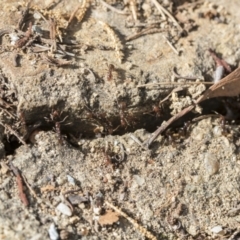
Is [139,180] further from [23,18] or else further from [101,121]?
[23,18]

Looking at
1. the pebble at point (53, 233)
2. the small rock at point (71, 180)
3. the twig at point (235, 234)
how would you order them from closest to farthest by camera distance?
the pebble at point (53, 233) < the small rock at point (71, 180) < the twig at point (235, 234)

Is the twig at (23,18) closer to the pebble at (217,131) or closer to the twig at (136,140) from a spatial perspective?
the twig at (136,140)

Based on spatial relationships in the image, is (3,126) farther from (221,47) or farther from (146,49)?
(221,47)

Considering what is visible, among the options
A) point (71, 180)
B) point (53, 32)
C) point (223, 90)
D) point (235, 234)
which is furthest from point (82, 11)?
point (235, 234)

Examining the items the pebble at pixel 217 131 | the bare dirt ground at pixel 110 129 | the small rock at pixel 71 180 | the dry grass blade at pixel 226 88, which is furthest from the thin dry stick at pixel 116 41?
the small rock at pixel 71 180

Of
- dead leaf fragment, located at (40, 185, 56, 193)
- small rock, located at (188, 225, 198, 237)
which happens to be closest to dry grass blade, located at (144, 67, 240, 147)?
small rock, located at (188, 225, 198, 237)

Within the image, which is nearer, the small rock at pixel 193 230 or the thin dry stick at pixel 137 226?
the thin dry stick at pixel 137 226

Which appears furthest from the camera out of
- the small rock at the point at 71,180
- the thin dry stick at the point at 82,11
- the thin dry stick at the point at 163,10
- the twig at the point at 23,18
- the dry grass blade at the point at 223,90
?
the thin dry stick at the point at 163,10
